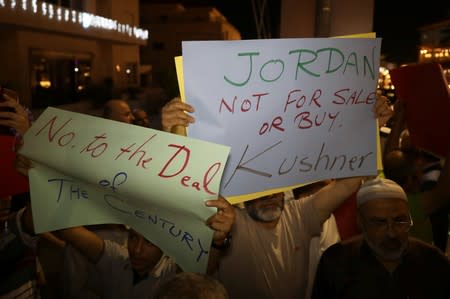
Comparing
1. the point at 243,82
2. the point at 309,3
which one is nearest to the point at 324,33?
the point at 309,3

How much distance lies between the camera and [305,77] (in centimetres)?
199

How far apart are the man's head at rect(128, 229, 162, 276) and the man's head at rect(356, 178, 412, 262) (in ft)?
3.17

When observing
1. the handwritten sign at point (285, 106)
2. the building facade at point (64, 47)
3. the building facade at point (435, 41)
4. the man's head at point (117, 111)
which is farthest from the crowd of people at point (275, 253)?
the building facade at point (435, 41)

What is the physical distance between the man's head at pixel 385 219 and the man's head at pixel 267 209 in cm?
39

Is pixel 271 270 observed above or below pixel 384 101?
below

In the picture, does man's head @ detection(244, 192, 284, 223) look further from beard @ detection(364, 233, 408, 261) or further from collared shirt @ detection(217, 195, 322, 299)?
beard @ detection(364, 233, 408, 261)

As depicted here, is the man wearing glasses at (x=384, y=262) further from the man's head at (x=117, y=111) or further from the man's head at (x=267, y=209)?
the man's head at (x=117, y=111)

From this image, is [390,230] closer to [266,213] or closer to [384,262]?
[384,262]

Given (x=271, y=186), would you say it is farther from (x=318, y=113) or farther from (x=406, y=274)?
(x=406, y=274)

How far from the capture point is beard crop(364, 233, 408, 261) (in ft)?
7.04

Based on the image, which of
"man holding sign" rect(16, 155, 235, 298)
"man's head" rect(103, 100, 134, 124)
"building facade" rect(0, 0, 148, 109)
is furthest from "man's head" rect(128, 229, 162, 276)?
"building facade" rect(0, 0, 148, 109)

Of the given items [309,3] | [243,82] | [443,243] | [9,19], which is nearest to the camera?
[243,82]

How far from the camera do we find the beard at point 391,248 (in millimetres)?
2146

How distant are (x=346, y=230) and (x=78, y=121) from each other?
1715mm
